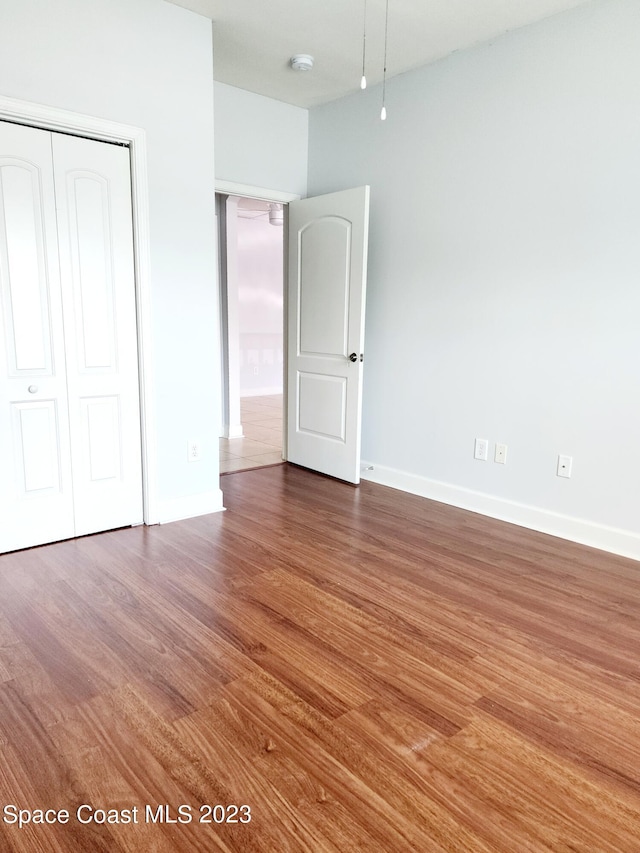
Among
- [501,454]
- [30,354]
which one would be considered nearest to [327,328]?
[501,454]

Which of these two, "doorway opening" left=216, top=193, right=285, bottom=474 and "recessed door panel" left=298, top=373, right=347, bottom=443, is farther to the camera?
"doorway opening" left=216, top=193, right=285, bottom=474

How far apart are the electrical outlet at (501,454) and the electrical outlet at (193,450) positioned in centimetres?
183

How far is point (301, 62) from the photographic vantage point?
3.49 metres

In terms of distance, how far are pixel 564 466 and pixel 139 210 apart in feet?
8.86

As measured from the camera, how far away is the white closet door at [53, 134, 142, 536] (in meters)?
2.82

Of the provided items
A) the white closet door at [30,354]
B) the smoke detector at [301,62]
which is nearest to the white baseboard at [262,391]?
the smoke detector at [301,62]

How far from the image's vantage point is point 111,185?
291 centimetres

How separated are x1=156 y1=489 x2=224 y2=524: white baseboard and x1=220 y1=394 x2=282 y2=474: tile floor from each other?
92cm

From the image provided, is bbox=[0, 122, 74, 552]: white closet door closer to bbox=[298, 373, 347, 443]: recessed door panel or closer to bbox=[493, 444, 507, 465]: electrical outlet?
bbox=[298, 373, 347, 443]: recessed door panel

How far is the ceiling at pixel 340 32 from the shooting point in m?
2.90

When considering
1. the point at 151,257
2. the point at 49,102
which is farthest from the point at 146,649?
the point at 49,102

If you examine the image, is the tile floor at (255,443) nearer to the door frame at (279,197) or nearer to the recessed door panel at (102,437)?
the door frame at (279,197)

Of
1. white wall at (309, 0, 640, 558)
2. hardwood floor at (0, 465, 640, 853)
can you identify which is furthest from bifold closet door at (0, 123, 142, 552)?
white wall at (309, 0, 640, 558)

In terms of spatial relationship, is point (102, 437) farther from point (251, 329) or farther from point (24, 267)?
point (251, 329)
